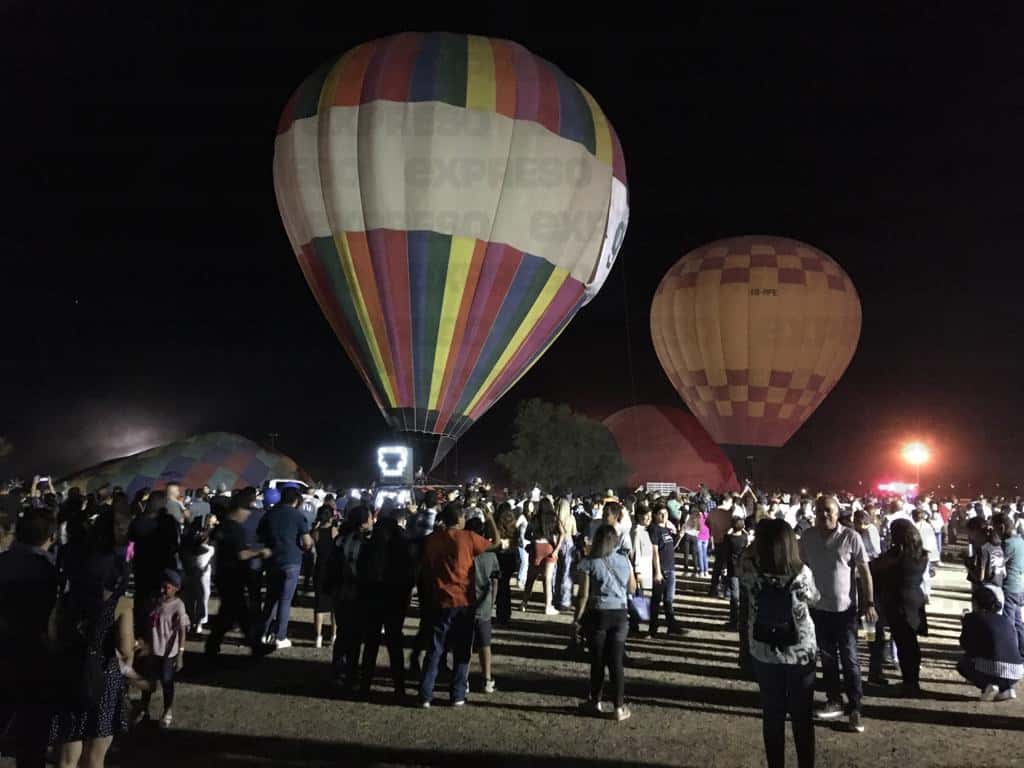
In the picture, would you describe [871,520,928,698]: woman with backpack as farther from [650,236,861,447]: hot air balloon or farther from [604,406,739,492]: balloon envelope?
[604,406,739,492]: balloon envelope

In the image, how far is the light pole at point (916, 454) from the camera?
65.9 m

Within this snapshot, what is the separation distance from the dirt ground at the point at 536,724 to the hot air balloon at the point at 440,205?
10.7 metres

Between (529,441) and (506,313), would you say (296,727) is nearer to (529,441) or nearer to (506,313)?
(506,313)

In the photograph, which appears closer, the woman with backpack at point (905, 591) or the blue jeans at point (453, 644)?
the blue jeans at point (453, 644)

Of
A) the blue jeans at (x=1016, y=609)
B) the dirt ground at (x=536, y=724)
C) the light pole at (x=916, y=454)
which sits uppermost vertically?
the light pole at (x=916, y=454)

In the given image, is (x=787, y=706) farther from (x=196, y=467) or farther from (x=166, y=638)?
(x=196, y=467)

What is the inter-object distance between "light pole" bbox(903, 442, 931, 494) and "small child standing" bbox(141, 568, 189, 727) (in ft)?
226

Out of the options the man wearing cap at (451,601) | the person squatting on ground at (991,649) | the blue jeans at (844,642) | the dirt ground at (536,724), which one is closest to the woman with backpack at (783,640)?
the dirt ground at (536,724)

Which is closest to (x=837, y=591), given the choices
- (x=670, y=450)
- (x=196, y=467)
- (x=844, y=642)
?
(x=844, y=642)

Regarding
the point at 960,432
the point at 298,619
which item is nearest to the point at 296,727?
the point at 298,619

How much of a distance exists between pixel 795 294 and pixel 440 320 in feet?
53.9

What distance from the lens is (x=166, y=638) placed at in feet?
19.1

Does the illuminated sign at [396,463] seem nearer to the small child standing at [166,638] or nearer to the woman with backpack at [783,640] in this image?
the small child standing at [166,638]

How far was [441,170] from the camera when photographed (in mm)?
17641
